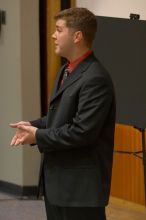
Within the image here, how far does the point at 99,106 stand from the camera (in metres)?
1.98

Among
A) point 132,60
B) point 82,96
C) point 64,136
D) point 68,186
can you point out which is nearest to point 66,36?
point 82,96

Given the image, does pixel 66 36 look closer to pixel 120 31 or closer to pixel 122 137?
pixel 120 31

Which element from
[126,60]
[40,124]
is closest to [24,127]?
[40,124]

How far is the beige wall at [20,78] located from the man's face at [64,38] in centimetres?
204

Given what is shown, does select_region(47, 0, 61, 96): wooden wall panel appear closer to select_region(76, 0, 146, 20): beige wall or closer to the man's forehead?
select_region(76, 0, 146, 20): beige wall

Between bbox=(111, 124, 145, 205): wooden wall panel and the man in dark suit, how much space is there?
1.85 metres

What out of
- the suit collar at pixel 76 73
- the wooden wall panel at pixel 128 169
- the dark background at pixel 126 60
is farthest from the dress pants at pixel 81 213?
the wooden wall panel at pixel 128 169

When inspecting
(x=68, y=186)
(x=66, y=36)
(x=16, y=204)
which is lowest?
(x=16, y=204)

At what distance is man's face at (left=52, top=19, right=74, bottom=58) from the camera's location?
2.07 meters

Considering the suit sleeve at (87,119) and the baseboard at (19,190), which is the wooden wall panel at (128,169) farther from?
the suit sleeve at (87,119)

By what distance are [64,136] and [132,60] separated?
131 centimetres

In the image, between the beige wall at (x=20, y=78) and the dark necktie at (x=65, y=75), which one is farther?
the beige wall at (x=20, y=78)

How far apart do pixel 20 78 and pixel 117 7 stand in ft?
3.18

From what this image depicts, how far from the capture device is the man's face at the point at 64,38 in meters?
2.07
